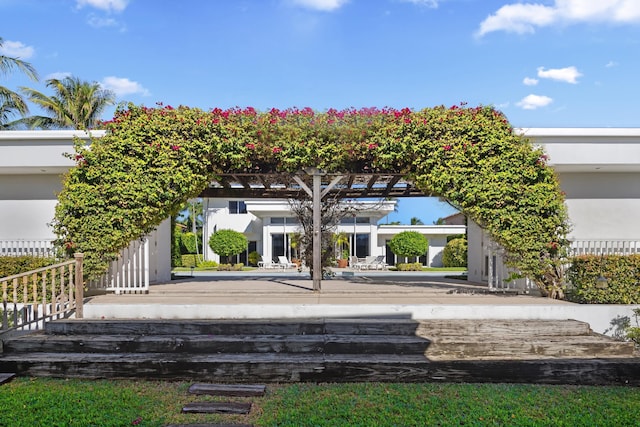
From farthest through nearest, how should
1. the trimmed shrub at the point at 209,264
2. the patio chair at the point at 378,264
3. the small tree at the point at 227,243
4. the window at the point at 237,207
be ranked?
the window at the point at 237,207 → the trimmed shrub at the point at 209,264 → the small tree at the point at 227,243 → the patio chair at the point at 378,264

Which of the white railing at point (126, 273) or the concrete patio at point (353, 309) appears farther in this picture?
the white railing at point (126, 273)

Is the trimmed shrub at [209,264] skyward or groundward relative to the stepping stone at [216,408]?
groundward

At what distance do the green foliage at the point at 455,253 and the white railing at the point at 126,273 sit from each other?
20376mm

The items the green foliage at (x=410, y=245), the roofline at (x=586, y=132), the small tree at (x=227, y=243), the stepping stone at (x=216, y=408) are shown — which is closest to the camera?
the stepping stone at (x=216, y=408)

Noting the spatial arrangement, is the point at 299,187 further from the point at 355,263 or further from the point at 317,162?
the point at 355,263

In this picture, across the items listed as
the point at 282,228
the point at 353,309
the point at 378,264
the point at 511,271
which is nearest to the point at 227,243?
the point at 282,228

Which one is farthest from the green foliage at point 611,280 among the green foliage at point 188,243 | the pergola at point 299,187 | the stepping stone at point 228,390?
the green foliage at point 188,243

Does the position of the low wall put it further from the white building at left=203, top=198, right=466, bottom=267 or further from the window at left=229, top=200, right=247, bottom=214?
the window at left=229, top=200, right=247, bottom=214

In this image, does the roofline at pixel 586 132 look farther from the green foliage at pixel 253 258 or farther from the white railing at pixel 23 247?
the green foliage at pixel 253 258

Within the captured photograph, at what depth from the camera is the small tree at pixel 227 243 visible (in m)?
25.6

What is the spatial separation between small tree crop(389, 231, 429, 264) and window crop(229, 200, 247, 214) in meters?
10.5

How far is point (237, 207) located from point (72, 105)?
467 inches

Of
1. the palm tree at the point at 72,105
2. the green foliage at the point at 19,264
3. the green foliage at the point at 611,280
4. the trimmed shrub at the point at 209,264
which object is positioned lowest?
the trimmed shrub at the point at 209,264

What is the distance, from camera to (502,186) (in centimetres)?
810
